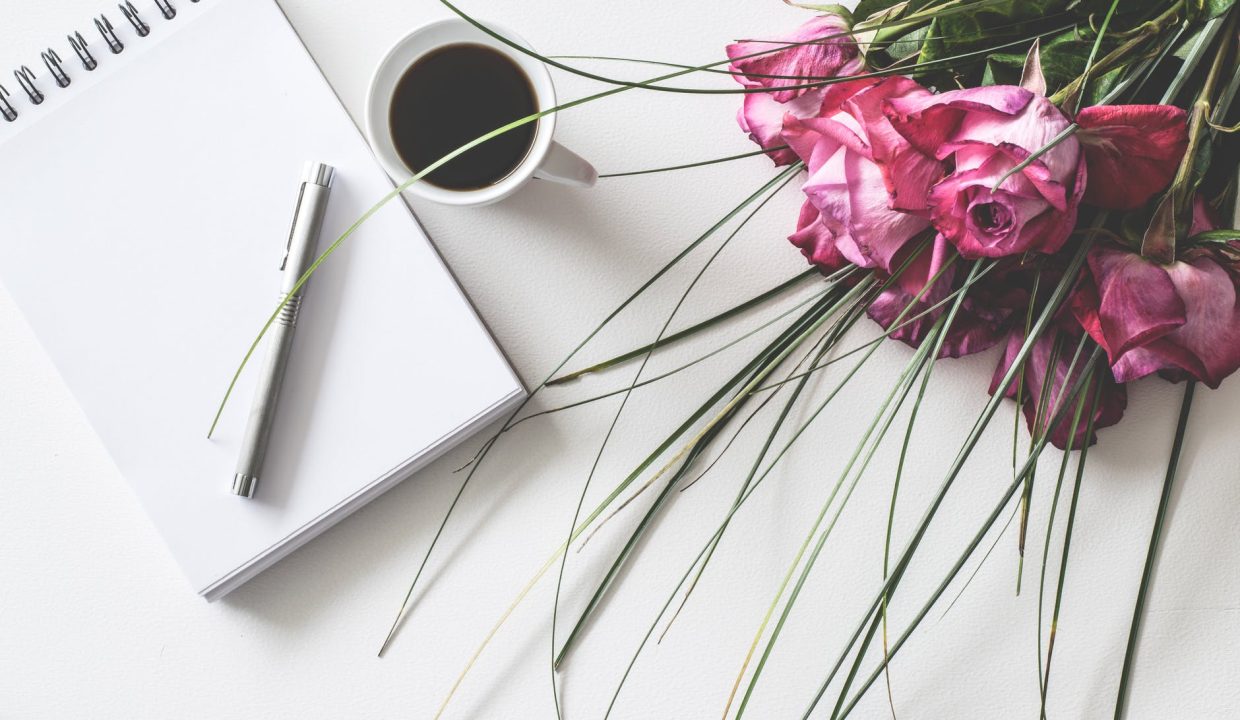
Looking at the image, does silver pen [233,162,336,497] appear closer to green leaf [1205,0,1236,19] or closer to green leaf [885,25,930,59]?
green leaf [885,25,930,59]

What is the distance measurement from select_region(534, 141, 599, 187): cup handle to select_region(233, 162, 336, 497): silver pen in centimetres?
13

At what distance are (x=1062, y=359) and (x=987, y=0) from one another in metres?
0.18

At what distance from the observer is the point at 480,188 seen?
45cm

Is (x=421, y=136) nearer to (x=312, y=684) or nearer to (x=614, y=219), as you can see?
(x=614, y=219)

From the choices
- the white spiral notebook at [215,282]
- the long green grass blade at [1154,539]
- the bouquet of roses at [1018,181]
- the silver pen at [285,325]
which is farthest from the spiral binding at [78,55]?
the long green grass blade at [1154,539]

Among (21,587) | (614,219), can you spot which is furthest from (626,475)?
(21,587)

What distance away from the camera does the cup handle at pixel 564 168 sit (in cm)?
43

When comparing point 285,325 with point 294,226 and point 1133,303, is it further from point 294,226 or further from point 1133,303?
point 1133,303

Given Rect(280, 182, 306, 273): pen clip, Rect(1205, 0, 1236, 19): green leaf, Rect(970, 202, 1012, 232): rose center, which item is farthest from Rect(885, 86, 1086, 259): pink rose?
Rect(280, 182, 306, 273): pen clip

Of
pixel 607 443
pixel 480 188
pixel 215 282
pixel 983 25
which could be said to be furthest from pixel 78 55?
pixel 983 25

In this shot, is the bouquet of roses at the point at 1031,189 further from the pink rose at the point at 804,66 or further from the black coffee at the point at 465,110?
the black coffee at the point at 465,110

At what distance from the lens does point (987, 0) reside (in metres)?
0.35

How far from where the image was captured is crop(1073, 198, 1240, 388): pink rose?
0.33 metres

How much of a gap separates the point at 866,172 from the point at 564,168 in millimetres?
160
